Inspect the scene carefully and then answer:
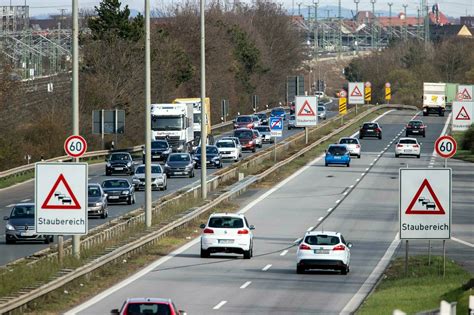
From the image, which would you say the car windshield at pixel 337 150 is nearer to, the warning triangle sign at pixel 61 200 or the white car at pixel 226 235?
the white car at pixel 226 235

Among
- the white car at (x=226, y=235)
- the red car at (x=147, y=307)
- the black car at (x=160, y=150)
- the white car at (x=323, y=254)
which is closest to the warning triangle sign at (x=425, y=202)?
the white car at (x=323, y=254)

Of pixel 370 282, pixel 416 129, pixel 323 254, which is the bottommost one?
pixel 370 282

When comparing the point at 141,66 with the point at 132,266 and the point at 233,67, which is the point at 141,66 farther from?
the point at 132,266

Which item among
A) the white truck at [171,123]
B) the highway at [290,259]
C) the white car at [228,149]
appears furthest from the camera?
the white car at [228,149]

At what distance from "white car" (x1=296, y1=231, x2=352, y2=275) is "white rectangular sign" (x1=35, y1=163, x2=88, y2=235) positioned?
887 cm

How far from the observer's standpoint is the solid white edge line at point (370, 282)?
29.6m

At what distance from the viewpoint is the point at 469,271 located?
1457 inches

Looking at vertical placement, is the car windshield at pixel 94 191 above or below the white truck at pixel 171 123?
below

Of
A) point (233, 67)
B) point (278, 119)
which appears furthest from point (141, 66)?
point (233, 67)

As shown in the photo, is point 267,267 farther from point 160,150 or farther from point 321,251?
point 160,150

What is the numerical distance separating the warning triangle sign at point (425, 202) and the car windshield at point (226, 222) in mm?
9664

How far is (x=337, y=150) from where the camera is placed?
80.0 m

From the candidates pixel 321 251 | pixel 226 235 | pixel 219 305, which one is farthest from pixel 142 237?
pixel 219 305

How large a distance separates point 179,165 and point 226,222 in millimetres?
34334
